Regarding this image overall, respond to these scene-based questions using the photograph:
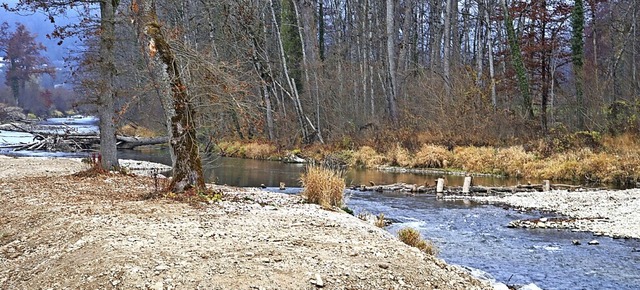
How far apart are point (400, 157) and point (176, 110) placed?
15.3 metres

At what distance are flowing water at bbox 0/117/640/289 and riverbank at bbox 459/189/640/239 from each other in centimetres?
64

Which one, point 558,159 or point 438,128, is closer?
point 558,159

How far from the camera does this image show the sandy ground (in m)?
5.30

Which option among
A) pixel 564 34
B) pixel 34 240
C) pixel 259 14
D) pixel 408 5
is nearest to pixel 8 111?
pixel 259 14

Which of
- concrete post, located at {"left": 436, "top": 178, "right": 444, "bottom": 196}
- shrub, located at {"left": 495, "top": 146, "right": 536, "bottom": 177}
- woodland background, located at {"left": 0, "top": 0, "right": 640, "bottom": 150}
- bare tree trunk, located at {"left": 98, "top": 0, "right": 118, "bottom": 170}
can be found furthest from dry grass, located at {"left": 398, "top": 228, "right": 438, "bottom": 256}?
shrub, located at {"left": 495, "top": 146, "right": 536, "bottom": 177}

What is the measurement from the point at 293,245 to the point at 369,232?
1.66 meters

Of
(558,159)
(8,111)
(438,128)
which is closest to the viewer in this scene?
(558,159)

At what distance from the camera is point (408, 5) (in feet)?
93.4

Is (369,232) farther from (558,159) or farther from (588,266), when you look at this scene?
(558,159)

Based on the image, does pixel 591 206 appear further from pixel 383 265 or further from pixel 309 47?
pixel 309 47

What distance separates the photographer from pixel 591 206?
13.4 meters

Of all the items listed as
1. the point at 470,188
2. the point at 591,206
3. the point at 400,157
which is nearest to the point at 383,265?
the point at 591,206

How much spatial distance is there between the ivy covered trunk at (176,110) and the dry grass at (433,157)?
14596 millimetres

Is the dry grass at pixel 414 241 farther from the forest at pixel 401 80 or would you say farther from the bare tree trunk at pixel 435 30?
the bare tree trunk at pixel 435 30
